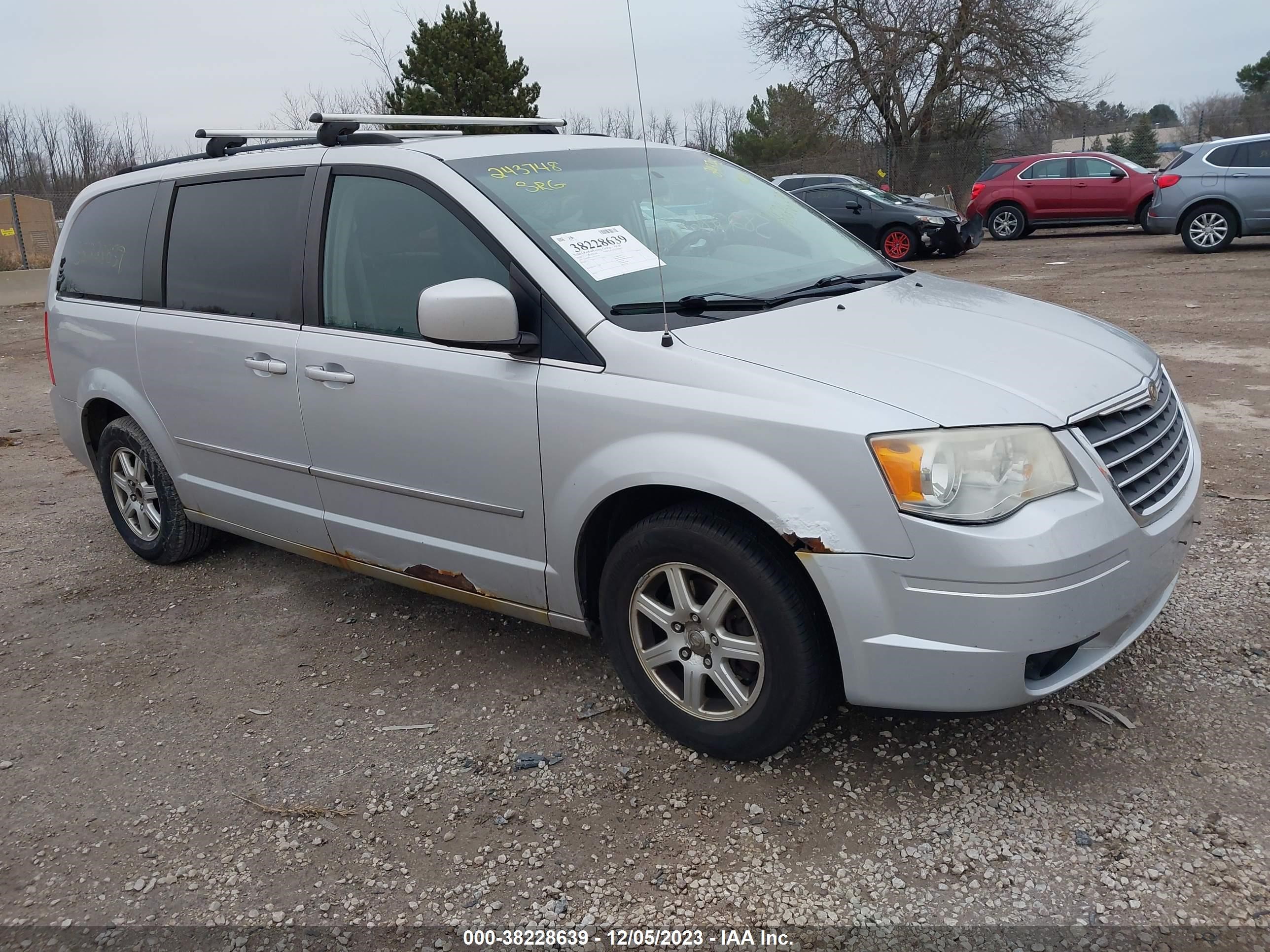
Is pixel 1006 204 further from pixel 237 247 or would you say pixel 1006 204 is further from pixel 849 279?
pixel 237 247

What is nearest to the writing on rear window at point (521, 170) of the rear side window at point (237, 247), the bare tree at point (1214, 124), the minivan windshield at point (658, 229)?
the minivan windshield at point (658, 229)

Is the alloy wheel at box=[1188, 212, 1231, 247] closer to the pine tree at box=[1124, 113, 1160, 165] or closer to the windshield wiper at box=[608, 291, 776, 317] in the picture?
the windshield wiper at box=[608, 291, 776, 317]

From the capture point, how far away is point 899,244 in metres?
17.5

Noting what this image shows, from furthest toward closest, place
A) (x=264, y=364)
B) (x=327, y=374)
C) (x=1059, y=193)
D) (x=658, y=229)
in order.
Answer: (x=1059, y=193)
(x=264, y=364)
(x=327, y=374)
(x=658, y=229)

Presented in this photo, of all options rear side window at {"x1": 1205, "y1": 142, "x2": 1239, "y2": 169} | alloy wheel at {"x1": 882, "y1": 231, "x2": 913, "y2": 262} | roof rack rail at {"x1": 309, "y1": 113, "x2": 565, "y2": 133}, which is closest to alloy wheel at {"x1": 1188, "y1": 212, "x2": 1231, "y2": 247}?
rear side window at {"x1": 1205, "y1": 142, "x2": 1239, "y2": 169}

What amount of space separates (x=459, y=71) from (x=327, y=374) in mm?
14882

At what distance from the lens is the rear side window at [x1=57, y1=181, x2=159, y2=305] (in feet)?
15.0

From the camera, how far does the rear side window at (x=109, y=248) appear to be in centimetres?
457

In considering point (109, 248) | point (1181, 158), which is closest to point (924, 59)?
point (1181, 158)

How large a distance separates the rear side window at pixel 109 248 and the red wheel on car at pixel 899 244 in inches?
564

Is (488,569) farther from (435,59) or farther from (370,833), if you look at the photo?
(435,59)

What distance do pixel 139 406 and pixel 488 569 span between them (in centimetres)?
215

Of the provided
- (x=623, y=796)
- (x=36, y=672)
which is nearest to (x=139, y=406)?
(x=36, y=672)

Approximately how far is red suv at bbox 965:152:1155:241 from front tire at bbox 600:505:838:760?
18.2 meters
